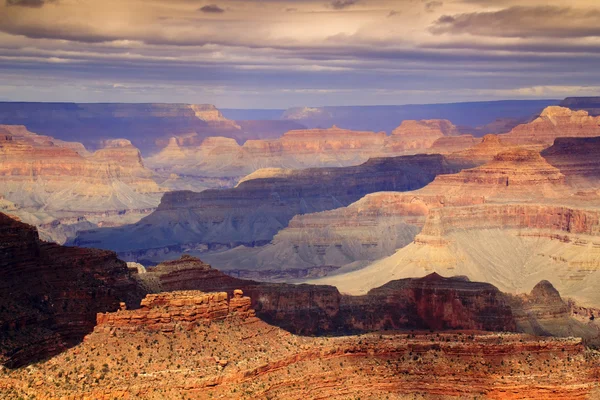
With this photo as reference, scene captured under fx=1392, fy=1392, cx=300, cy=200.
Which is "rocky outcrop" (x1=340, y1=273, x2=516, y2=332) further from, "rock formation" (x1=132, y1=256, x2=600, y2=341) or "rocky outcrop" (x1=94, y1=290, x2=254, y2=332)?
"rocky outcrop" (x1=94, y1=290, x2=254, y2=332)

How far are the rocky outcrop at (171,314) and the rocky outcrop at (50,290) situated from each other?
677cm

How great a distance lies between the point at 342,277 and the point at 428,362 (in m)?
93.2

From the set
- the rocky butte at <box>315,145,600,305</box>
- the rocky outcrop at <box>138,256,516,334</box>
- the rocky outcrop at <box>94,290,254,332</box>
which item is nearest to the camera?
the rocky outcrop at <box>94,290,254,332</box>

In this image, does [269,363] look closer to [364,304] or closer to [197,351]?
[197,351]

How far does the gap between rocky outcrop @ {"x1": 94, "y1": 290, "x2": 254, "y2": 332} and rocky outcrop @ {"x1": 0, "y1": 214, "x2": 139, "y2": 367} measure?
677cm

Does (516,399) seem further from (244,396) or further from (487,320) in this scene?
(487,320)

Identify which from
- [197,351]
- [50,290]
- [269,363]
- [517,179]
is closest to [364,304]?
[50,290]

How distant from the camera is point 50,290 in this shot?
7850 centimetres

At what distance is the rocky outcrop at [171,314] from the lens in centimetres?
6128

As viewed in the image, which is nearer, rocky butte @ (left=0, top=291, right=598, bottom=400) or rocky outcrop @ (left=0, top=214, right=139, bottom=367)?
rocky butte @ (left=0, top=291, right=598, bottom=400)

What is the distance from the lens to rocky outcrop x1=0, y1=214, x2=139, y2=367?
69.2 meters

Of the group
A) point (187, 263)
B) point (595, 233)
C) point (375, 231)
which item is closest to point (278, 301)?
point (187, 263)

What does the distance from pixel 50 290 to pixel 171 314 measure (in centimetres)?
1855

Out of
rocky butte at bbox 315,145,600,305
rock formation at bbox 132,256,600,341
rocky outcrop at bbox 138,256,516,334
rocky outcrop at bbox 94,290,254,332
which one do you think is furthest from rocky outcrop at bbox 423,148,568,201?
rocky outcrop at bbox 94,290,254,332
